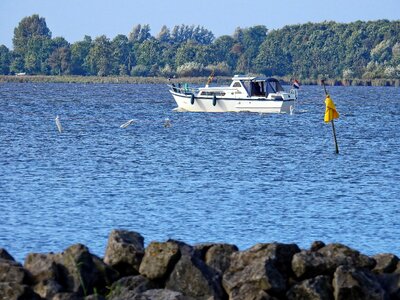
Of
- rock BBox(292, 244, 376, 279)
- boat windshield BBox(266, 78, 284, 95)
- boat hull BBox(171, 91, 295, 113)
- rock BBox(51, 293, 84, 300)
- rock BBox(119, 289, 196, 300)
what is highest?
rock BBox(292, 244, 376, 279)

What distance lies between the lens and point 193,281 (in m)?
17.5

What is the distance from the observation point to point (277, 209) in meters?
30.2

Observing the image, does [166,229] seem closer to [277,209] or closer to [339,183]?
[277,209]

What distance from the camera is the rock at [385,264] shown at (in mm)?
18188

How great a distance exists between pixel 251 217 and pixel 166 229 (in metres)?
2.69

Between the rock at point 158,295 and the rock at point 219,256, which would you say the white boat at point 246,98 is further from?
the rock at point 158,295

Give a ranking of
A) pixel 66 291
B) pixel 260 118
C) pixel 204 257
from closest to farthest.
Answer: pixel 66 291, pixel 204 257, pixel 260 118

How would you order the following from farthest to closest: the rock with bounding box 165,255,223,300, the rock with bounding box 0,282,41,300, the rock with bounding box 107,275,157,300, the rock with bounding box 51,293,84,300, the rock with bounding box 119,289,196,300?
the rock with bounding box 165,255,223,300, the rock with bounding box 107,275,157,300, the rock with bounding box 0,282,41,300, the rock with bounding box 119,289,196,300, the rock with bounding box 51,293,84,300

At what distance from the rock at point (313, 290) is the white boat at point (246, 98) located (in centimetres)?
6459

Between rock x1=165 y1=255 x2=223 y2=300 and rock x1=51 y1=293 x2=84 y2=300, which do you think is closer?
rock x1=51 y1=293 x2=84 y2=300

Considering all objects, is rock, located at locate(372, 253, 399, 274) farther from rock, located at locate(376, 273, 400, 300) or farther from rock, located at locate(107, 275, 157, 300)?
rock, located at locate(107, 275, 157, 300)

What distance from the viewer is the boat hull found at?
273 feet

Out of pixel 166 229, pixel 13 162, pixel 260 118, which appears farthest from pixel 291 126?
pixel 166 229

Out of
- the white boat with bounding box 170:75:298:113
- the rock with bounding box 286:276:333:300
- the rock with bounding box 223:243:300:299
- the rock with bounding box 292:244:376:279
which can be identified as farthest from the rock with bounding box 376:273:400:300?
the white boat with bounding box 170:75:298:113
